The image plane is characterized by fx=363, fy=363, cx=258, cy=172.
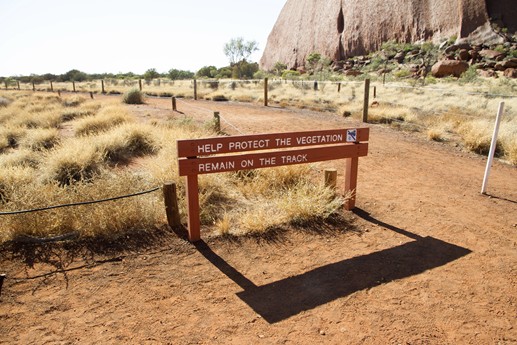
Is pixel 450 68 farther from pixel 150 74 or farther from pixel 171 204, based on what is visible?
pixel 150 74

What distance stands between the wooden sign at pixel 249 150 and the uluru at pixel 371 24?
134ft

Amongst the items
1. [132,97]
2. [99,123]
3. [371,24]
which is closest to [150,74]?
[371,24]

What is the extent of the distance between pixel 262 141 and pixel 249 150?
19cm

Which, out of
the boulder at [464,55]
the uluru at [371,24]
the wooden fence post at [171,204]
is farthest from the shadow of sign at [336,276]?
the uluru at [371,24]

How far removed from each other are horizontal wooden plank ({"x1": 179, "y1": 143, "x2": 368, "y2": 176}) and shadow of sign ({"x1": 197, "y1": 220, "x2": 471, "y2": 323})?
3.12 ft

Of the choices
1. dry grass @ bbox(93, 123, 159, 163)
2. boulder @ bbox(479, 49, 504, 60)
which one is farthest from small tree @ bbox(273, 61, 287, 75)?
dry grass @ bbox(93, 123, 159, 163)

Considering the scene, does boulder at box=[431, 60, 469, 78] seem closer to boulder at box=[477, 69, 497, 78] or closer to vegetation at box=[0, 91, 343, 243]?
boulder at box=[477, 69, 497, 78]

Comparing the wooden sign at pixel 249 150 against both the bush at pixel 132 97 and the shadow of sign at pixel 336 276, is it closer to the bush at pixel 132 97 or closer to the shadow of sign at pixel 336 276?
the shadow of sign at pixel 336 276

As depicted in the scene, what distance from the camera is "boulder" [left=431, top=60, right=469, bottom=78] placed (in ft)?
107

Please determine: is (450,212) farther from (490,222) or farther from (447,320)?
(447,320)

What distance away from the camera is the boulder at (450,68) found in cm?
3247

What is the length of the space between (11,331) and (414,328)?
10.6 ft

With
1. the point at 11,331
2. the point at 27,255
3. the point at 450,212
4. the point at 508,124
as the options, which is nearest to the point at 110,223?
the point at 27,255

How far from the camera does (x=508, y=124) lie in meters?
9.66
